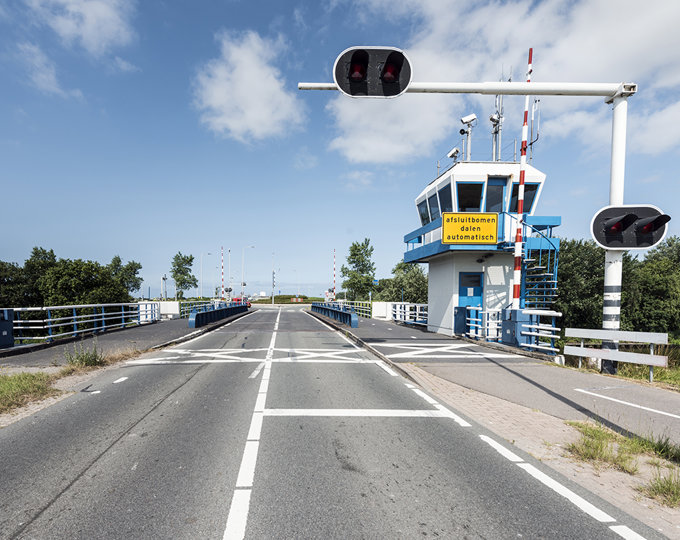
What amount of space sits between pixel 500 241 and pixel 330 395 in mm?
12839

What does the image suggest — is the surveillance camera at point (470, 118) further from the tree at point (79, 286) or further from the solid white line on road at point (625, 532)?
the tree at point (79, 286)

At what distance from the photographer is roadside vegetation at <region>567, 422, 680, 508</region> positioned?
3584 millimetres

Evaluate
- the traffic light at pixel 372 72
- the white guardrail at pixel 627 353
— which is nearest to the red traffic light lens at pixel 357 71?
the traffic light at pixel 372 72

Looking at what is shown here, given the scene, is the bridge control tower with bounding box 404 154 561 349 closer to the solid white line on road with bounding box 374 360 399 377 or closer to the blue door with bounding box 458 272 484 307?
the blue door with bounding box 458 272 484 307

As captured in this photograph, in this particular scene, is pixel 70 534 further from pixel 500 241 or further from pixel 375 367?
pixel 500 241

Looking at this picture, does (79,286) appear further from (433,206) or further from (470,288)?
(470,288)

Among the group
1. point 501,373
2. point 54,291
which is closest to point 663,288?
point 501,373

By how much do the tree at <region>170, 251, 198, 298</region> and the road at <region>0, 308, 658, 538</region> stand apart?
69.2 m

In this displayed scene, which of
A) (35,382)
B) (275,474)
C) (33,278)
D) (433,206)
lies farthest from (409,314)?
(33,278)

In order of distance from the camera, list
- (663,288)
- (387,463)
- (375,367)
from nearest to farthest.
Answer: (387,463) < (375,367) < (663,288)

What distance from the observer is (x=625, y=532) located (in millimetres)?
2971

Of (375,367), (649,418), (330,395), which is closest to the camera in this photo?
(649,418)

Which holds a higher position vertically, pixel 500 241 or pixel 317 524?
pixel 500 241

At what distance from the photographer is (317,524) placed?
10.0 feet
